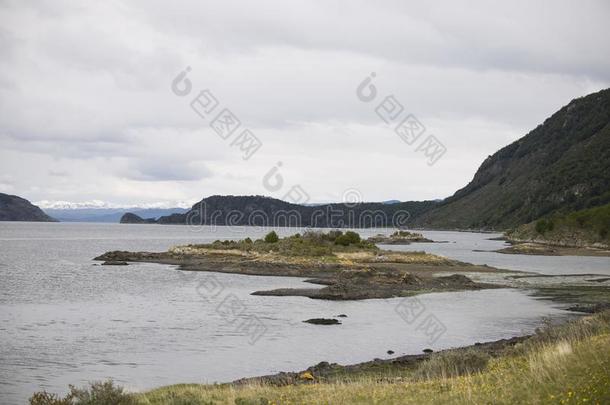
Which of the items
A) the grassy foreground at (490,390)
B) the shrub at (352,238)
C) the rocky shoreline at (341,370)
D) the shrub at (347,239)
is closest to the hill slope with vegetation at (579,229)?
the shrub at (352,238)

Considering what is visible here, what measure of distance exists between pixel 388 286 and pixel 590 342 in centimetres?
4268

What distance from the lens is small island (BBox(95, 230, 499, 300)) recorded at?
206 ft

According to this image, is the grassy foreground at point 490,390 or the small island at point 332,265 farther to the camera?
the small island at point 332,265

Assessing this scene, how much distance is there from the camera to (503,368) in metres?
21.4

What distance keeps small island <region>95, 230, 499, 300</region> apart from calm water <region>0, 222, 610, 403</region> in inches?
170

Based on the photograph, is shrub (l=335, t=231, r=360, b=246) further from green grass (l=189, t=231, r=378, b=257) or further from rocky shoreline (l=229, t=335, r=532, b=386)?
rocky shoreline (l=229, t=335, r=532, b=386)

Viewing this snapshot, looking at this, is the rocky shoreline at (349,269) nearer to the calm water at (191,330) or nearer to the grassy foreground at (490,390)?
the calm water at (191,330)

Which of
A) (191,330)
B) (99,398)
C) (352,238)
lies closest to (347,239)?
(352,238)

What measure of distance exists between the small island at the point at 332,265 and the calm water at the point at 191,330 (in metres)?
4.31

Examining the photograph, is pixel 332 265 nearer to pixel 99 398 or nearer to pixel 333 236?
pixel 333 236

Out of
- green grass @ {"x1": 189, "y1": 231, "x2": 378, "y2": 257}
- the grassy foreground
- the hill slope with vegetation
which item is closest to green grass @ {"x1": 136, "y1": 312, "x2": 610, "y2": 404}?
the grassy foreground

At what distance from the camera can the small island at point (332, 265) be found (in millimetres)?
62906

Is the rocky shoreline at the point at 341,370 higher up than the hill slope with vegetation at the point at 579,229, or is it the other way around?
the hill slope with vegetation at the point at 579,229

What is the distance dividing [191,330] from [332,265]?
1903 inches
